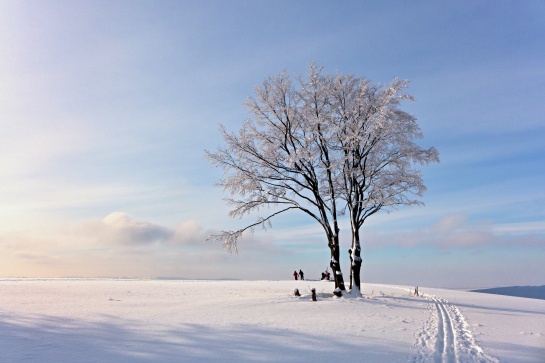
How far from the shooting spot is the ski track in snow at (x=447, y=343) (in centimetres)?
1051

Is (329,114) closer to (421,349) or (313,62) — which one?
(313,62)

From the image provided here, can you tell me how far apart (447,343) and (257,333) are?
5775mm

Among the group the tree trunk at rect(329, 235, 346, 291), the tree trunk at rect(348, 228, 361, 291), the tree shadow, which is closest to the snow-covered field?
the tree shadow

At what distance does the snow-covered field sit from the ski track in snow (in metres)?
0.03

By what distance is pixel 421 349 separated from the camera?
11.4m

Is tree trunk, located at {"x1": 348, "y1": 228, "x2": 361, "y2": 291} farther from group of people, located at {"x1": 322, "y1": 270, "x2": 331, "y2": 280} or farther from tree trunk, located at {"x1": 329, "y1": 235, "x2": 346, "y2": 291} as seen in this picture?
group of people, located at {"x1": 322, "y1": 270, "x2": 331, "y2": 280}

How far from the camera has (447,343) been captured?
12398 millimetres

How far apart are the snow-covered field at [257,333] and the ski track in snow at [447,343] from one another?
30 mm

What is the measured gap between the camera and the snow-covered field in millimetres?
10477

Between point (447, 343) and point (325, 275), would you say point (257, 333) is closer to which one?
point (447, 343)

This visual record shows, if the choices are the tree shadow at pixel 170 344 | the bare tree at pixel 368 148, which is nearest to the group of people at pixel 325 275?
the bare tree at pixel 368 148

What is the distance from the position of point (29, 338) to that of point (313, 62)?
820 inches

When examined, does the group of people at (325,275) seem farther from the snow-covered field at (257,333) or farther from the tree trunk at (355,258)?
the snow-covered field at (257,333)

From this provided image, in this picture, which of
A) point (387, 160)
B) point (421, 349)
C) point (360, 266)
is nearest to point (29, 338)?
point (421, 349)
